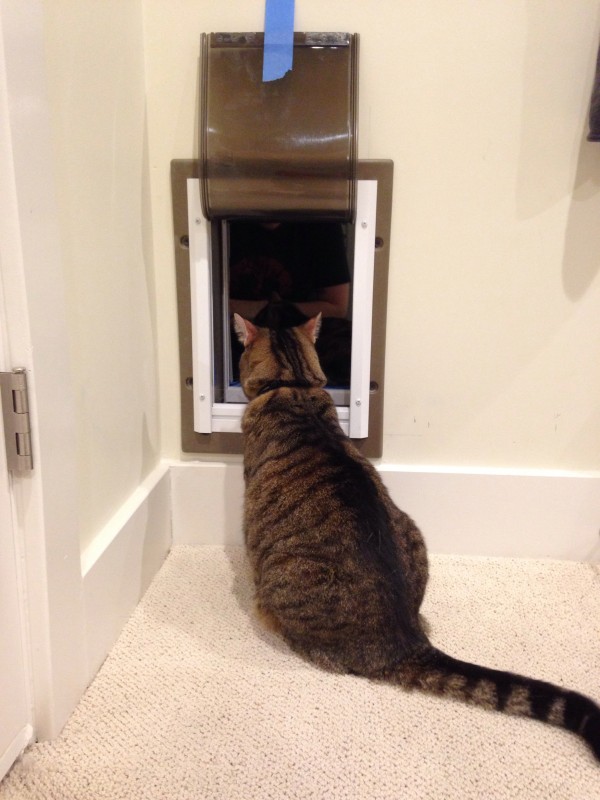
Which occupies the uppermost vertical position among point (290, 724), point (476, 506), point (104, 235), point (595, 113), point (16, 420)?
point (595, 113)

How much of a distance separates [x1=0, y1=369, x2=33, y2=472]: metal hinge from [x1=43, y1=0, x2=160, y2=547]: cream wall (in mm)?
99

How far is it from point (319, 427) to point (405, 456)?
12.1 inches

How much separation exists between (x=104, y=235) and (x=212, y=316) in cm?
34

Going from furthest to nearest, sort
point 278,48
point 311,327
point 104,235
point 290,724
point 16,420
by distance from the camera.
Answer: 1. point 311,327
2. point 278,48
3. point 104,235
4. point 290,724
5. point 16,420

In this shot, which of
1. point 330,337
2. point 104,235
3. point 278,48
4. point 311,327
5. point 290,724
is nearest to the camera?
point 290,724

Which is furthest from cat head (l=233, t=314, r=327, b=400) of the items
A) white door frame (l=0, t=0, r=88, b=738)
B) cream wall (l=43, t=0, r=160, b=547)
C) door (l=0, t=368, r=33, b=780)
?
door (l=0, t=368, r=33, b=780)

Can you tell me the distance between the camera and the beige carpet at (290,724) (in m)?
0.78

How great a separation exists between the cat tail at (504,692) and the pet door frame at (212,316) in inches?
19.2

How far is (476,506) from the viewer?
1.31m

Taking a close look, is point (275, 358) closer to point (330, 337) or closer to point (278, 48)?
point (330, 337)

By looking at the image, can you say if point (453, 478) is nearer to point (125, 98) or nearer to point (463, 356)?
point (463, 356)

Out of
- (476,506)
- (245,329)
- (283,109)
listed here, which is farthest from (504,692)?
(283,109)

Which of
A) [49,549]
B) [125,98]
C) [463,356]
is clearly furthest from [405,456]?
[125,98]

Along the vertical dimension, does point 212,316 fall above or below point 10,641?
above
